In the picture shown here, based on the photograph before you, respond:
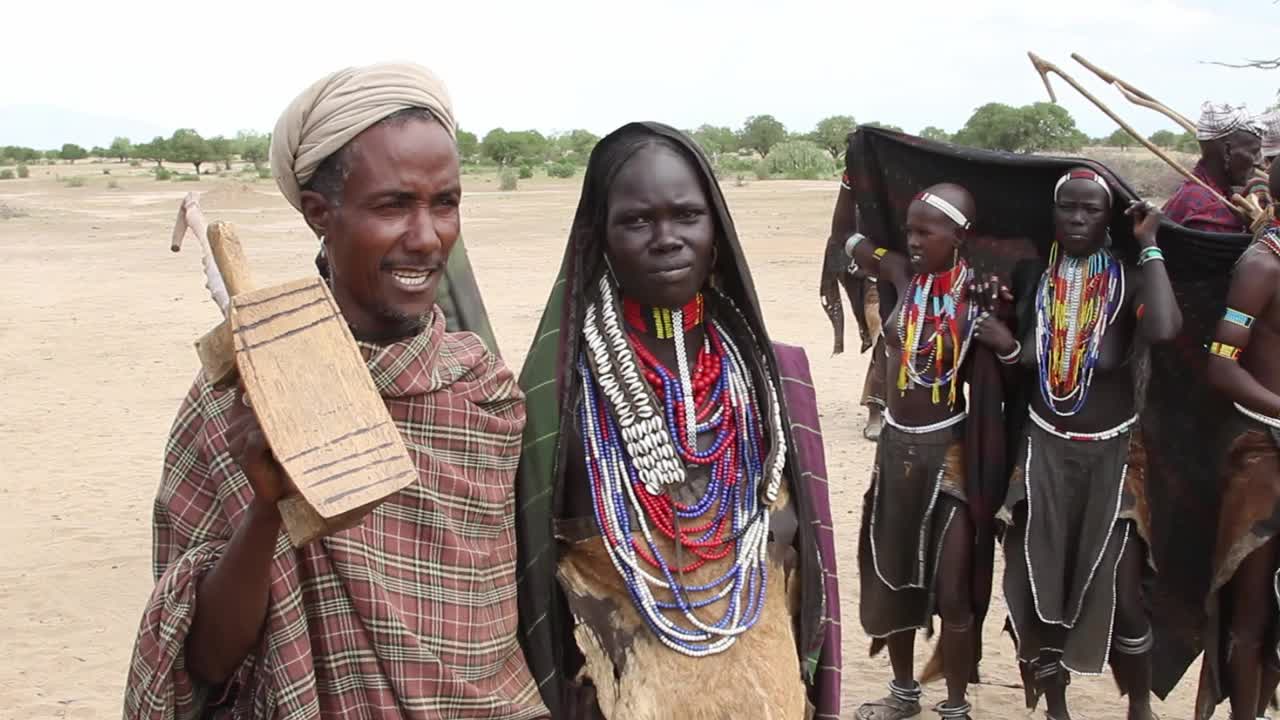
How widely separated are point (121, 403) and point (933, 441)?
7.70m

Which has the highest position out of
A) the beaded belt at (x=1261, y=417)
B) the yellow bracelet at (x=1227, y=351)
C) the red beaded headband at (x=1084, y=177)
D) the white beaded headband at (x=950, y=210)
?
the red beaded headband at (x=1084, y=177)

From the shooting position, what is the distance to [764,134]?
206 ft

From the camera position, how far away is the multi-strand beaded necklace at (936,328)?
4.16 m

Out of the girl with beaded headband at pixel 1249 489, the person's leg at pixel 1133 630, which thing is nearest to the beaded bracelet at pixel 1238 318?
the girl with beaded headband at pixel 1249 489

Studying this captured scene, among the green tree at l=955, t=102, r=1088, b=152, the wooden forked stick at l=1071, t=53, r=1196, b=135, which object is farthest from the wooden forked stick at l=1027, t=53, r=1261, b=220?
the green tree at l=955, t=102, r=1088, b=152

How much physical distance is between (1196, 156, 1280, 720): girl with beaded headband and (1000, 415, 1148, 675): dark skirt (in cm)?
30

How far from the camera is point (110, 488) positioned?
7.62m

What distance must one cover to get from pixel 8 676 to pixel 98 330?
29.2 ft

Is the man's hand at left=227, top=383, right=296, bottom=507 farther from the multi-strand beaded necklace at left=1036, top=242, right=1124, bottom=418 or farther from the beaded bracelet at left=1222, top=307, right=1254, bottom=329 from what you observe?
the beaded bracelet at left=1222, top=307, right=1254, bottom=329

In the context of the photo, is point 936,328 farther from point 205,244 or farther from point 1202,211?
point 205,244

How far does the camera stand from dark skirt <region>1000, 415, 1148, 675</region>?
13.3 feet

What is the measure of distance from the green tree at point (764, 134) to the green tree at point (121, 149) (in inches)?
1515

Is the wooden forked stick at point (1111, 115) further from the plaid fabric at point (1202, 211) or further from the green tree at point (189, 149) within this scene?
the green tree at point (189, 149)

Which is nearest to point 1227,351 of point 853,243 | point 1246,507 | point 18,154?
point 1246,507
